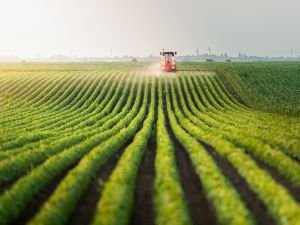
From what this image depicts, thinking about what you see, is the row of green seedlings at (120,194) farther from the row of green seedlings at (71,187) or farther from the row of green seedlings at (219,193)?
the row of green seedlings at (219,193)

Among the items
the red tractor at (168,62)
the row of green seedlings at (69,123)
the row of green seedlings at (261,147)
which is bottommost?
the row of green seedlings at (69,123)

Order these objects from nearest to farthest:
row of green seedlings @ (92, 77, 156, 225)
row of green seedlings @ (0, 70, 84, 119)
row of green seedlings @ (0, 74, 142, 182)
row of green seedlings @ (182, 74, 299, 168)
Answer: row of green seedlings @ (92, 77, 156, 225) < row of green seedlings @ (0, 74, 142, 182) < row of green seedlings @ (182, 74, 299, 168) < row of green seedlings @ (0, 70, 84, 119)

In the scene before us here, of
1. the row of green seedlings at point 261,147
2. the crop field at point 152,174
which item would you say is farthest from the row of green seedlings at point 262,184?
the row of green seedlings at point 261,147

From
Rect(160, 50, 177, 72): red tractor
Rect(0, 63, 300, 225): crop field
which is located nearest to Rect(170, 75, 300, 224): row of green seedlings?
Rect(0, 63, 300, 225): crop field

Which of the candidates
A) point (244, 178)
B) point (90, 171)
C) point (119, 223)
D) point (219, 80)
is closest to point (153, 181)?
point (90, 171)

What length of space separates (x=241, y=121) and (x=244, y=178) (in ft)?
41.0

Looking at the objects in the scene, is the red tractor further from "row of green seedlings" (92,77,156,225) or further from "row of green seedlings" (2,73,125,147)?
"row of green seedlings" (92,77,156,225)

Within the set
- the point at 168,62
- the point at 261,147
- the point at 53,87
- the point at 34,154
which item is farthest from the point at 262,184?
the point at 168,62

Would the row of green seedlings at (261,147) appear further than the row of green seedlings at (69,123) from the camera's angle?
No

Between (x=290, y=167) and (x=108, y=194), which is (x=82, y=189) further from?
(x=290, y=167)

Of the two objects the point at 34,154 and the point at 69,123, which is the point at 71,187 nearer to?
the point at 34,154

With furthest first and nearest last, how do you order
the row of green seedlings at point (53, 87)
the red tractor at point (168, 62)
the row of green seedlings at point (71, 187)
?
the red tractor at point (168, 62)
the row of green seedlings at point (53, 87)
the row of green seedlings at point (71, 187)

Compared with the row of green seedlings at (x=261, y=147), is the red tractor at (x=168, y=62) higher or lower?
higher

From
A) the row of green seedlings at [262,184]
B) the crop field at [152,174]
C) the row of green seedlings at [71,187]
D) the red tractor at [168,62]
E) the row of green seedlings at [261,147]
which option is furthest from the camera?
the red tractor at [168,62]
